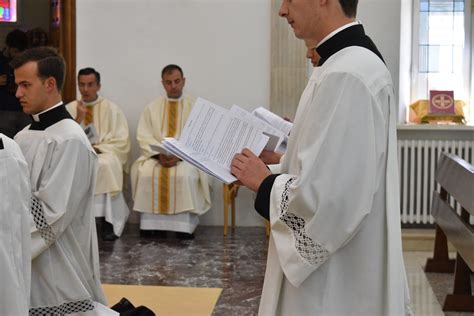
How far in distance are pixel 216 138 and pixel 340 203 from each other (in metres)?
0.63

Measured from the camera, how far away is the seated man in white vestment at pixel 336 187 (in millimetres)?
2176

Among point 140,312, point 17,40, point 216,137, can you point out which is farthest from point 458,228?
point 17,40

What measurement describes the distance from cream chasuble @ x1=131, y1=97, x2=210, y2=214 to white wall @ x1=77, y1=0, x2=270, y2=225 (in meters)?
0.57

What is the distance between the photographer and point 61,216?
3.88m

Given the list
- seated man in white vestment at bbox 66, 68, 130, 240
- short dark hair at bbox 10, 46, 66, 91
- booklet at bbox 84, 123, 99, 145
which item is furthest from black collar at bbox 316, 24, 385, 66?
booklet at bbox 84, 123, 99, 145

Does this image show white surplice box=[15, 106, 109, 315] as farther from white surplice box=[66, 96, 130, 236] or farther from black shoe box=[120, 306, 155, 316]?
white surplice box=[66, 96, 130, 236]

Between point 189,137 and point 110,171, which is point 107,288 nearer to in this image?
point 110,171

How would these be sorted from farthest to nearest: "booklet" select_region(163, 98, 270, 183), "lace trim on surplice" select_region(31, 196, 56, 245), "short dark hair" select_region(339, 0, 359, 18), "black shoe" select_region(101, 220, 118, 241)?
"black shoe" select_region(101, 220, 118, 241) → "lace trim on surplice" select_region(31, 196, 56, 245) → "booklet" select_region(163, 98, 270, 183) → "short dark hair" select_region(339, 0, 359, 18)

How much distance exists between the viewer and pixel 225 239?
8078 millimetres

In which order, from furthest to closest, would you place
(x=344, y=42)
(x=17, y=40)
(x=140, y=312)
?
1. (x=17, y=40)
2. (x=140, y=312)
3. (x=344, y=42)

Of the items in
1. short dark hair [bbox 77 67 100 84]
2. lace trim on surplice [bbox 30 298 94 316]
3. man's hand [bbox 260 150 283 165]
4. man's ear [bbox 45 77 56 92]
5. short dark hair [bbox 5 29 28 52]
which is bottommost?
lace trim on surplice [bbox 30 298 94 316]

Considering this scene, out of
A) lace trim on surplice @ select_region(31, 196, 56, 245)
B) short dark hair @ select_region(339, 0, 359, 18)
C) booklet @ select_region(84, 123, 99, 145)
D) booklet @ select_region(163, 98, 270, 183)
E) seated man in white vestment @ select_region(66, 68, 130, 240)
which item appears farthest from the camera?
booklet @ select_region(84, 123, 99, 145)

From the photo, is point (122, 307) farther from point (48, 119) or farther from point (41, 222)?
point (48, 119)

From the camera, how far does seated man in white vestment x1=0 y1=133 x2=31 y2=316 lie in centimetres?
243
